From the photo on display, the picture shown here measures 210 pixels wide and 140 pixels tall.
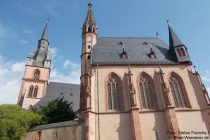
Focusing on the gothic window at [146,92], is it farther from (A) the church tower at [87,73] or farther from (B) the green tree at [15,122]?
(B) the green tree at [15,122]

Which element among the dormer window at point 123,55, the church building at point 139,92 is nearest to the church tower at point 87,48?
the church building at point 139,92

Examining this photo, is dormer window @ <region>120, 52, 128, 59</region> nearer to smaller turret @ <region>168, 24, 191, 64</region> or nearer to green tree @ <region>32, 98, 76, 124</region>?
smaller turret @ <region>168, 24, 191, 64</region>

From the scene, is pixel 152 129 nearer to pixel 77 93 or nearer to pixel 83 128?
pixel 83 128

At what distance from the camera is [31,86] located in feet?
129

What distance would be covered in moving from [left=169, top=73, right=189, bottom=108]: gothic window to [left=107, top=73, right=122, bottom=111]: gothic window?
5574 millimetres

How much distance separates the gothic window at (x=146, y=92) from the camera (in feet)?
62.9

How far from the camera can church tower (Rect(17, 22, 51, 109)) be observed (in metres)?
37.2

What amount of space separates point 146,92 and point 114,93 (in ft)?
10.7

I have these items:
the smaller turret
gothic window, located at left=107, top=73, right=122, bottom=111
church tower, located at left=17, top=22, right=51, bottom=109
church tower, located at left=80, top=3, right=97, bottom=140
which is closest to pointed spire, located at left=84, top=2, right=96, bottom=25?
church tower, located at left=80, top=3, right=97, bottom=140

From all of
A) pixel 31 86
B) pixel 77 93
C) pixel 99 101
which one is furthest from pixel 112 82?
pixel 31 86

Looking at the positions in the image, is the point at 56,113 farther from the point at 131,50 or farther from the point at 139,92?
the point at 131,50

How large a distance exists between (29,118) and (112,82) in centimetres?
984

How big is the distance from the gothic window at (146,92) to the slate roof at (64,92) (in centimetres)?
1628

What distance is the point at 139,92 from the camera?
65.0 ft
